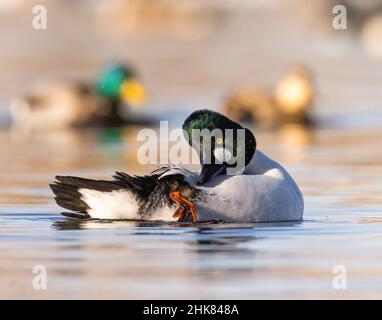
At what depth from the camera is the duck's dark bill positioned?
35.5 ft

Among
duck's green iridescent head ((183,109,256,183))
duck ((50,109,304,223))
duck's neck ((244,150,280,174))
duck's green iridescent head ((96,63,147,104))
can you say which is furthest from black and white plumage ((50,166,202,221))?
duck's green iridescent head ((96,63,147,104))

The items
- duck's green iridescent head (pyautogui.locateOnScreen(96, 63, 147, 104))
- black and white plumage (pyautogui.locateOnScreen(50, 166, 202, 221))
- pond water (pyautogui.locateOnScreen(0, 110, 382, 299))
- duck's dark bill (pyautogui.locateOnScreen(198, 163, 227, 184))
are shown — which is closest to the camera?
pond water (pyautogui.locateOnScreen(0, 110, 382, 299))

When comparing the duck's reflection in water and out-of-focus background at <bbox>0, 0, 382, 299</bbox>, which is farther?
the duck's reflection in water

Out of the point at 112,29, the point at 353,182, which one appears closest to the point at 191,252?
the point at 353,182

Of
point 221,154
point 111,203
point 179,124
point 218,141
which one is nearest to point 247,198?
point 221,154

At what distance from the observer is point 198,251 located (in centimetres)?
962

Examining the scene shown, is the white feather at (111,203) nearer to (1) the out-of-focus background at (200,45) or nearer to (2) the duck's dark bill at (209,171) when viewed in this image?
(2) the duck's dark bill at (209,171)

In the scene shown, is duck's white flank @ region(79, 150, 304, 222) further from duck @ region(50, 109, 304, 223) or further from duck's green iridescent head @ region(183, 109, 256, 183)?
duck's green iridescent head @ region(183, 109, 256, 183)

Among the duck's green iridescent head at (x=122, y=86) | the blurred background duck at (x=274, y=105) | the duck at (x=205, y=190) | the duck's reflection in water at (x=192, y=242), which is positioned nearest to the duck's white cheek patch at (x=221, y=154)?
the duck at (x=205, y=190)

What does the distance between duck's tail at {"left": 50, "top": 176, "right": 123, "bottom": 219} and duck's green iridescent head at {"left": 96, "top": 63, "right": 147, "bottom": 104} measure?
1628cm

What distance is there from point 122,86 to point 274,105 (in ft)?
11.4

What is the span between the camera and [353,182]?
1470 cm

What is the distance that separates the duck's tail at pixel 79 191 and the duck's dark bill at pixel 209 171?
2.07 ft

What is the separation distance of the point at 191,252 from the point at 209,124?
1.63 metres
